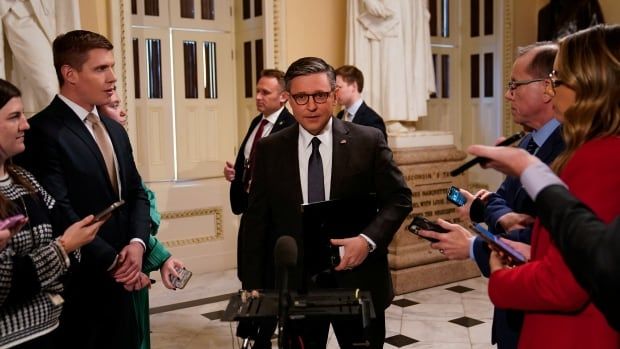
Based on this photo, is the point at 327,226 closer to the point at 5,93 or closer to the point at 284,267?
the point at 284,267

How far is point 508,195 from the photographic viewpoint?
2.57m

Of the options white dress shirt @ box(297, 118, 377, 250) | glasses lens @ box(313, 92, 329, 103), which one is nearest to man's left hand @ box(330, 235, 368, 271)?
white dress shirt @ box(297, 118, 377, 250)

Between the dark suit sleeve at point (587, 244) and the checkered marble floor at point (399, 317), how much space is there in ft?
9.58

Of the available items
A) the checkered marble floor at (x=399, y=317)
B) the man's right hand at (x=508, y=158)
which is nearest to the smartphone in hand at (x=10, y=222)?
the man's right hand at (x=508, y=158)

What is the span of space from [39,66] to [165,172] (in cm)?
192

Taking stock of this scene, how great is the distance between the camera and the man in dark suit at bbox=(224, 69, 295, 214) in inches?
168

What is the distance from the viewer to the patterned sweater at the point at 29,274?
6.65 ft

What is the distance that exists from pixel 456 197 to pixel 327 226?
0.53 metres

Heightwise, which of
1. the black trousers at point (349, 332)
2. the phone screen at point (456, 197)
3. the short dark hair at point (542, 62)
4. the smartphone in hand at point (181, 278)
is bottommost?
the black trousers at point (349, 332)

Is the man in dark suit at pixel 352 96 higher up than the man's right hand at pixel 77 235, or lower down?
higher up

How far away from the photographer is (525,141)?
2.65m

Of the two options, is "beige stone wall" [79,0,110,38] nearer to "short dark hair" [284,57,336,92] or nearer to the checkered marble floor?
the checkered marble floor

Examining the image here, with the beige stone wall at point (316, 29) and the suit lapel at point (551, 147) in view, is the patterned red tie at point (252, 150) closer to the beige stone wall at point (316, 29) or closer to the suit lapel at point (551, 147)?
the beige stone wall at point (316, 29)

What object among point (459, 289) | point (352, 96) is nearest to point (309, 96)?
point (352, 96)
